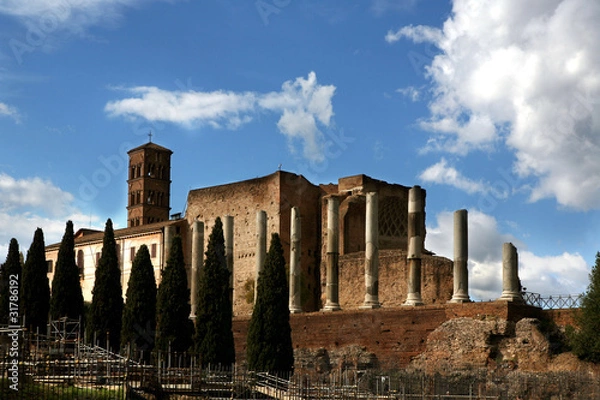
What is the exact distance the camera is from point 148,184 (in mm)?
68000

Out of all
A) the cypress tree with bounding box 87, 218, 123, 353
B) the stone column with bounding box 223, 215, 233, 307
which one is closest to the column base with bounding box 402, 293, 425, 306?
the stone column with bounding box 223, 215, 233, 307

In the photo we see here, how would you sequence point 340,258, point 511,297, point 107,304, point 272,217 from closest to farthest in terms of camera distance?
point 511,297 → point 107,304 → point 340,258 → point 272,217

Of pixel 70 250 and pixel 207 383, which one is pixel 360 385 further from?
pixel 70 250

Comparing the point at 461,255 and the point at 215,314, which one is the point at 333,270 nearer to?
the point at 461,255

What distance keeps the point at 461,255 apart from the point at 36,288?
1472 centimetres

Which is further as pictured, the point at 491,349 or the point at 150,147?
the point at 150,147

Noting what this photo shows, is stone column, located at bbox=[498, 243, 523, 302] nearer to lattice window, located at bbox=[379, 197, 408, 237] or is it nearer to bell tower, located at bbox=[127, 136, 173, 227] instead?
lattice window, located at bbox=[379, 197, 408, 237]

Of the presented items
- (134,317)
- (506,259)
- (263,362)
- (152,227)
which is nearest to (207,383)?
(263,362)

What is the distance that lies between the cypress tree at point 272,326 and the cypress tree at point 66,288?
23.5 feet

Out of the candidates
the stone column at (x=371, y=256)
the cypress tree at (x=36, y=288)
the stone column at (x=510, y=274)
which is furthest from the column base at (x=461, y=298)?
the cypress tree at (x=36, y=288)

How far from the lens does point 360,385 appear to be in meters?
29.0

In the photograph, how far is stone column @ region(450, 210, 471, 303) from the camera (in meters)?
32.0

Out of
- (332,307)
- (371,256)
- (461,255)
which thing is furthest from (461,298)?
(332,307)

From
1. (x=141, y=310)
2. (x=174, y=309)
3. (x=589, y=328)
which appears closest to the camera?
(x=589, y=328)
